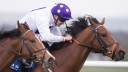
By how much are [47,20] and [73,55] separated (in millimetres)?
735

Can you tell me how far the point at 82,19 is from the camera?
8859 millimetres

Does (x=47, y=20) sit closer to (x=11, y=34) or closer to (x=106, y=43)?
(x=11, y=34)

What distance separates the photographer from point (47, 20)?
8164 mm

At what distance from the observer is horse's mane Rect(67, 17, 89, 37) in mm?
8758

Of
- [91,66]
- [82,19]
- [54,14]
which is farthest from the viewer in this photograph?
[91,66]

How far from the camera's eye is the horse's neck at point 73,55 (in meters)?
8.52

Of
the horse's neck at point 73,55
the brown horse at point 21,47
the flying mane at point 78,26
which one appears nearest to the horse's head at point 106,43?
the horse's neck at point 73,55

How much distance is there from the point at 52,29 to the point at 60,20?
0.91 ft

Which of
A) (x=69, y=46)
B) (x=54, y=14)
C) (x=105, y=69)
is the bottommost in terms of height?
(x=105, y=69)

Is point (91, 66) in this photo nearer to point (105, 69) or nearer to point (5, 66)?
point (105, 69)

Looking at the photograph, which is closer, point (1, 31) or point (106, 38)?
point (1, 31)

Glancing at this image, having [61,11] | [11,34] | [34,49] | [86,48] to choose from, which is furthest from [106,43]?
[11,34]

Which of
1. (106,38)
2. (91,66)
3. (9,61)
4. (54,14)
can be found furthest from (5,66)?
(91,66)

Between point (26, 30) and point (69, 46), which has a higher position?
point (26, 30)
